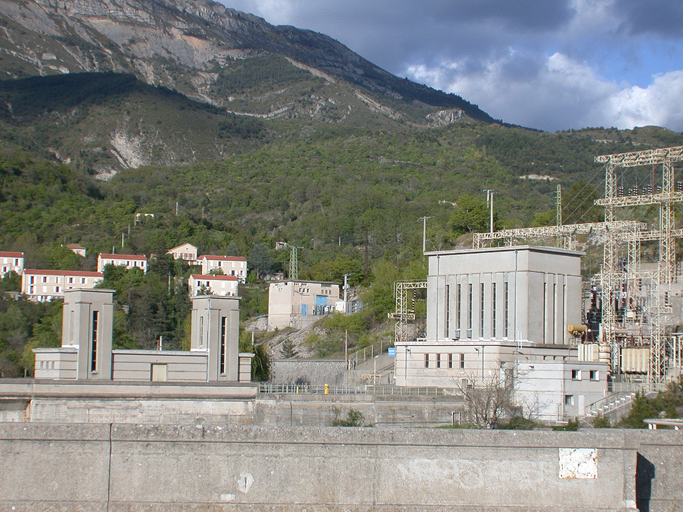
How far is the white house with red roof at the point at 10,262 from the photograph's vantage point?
117 metres

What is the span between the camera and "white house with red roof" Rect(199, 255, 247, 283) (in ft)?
414

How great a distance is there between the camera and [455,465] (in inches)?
828

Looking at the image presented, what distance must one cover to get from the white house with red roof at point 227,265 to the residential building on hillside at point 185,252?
181 cm

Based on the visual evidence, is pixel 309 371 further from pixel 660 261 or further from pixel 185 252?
pixel 185 252

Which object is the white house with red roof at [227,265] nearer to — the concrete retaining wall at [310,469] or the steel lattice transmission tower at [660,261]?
the steel lattice transmission tower at [660,261]

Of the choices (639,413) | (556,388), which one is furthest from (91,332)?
(639,413)

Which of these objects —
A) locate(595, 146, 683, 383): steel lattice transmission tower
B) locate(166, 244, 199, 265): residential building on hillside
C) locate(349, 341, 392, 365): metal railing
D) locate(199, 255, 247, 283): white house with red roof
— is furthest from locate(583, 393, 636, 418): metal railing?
locate(166, 244, 199, 265): residential building on hillside

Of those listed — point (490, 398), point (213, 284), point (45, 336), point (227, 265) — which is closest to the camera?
point (490, 398)

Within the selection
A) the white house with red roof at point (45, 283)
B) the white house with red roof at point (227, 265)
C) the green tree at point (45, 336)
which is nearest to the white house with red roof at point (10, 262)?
the white house with red roof at point (45, 283)

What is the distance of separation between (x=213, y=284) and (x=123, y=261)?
14938 millimetres

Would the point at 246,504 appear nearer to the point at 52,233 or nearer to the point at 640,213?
the point at 640,213

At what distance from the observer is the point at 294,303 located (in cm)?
10312

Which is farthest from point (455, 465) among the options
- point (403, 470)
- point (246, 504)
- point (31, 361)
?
point (31, 361)

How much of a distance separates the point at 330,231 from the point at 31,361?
3157 inches
